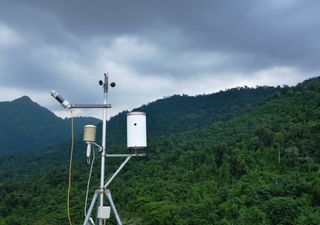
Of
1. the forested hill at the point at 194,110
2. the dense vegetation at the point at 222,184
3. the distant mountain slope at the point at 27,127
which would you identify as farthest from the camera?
the distant mountain slope at the point at 27,127

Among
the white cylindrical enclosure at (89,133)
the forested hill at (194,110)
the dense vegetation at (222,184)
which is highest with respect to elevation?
the forested hill at (194,110)

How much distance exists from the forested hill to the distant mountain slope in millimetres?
43446

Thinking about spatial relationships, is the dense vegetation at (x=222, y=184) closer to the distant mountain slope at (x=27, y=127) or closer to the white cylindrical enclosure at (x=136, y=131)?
the white cylindrical enclosure at (x=136, y=131)

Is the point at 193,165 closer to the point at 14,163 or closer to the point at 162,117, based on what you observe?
the point at 14,163

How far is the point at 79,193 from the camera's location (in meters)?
33.1

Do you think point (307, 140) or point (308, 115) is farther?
point (308, 115)

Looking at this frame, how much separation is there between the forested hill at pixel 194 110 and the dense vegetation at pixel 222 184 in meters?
31.8

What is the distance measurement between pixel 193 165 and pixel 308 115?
10.4 metres

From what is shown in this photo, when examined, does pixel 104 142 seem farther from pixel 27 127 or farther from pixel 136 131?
pixel 27 127

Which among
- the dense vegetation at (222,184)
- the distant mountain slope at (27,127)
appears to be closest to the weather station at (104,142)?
the dense vegetation at (222,184)

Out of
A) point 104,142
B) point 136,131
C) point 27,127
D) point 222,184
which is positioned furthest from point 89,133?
point 27,127

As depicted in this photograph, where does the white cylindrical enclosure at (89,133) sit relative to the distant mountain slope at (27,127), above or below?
below

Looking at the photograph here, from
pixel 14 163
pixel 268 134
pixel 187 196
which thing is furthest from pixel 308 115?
pixel 14 163

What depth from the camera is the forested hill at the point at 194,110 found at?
7669 centimetres
